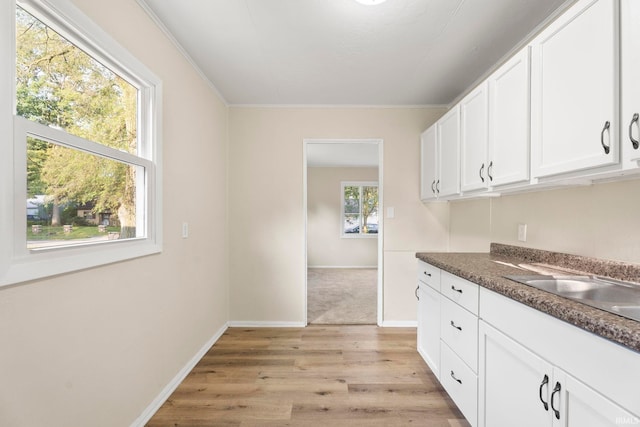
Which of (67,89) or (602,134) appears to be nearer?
(602,134)

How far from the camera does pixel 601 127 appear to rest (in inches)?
44.3

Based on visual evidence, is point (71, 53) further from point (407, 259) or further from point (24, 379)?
point (407, 259)

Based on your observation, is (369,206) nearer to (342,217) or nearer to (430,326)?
(342,217)

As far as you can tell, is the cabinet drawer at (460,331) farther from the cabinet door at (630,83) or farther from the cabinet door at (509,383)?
the cabinet door at (630,83)

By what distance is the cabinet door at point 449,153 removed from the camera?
235 cm

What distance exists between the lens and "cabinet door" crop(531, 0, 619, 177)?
109 cm

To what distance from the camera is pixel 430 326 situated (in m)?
2.12

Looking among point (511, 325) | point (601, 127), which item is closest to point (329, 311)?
point (511, 325)

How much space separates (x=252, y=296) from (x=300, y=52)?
2.51 meters

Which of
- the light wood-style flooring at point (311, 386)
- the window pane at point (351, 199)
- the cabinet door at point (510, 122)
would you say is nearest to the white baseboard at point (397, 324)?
the light wood-style flooring at point (311, 386)

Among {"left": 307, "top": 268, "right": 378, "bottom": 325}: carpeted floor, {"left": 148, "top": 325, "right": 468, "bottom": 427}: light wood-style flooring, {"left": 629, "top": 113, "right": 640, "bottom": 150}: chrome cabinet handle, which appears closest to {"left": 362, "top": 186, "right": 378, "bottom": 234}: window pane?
{"left": 307, "top": 268, "right": 378, "bottom": 325}: carpeted floor

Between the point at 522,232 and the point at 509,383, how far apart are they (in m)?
1.18

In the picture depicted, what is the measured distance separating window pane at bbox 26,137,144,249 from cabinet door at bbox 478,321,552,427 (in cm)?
197

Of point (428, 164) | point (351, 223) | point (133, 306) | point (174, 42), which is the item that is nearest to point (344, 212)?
point (351, 223)
